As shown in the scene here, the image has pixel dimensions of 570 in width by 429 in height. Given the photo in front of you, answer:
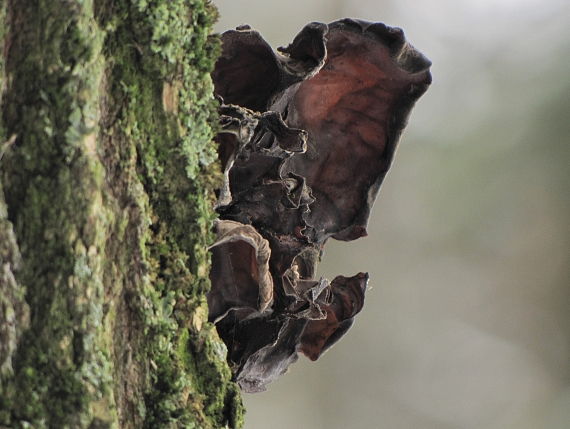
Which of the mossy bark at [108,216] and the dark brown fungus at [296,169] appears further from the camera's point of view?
the dark brown fungus at [296,169]

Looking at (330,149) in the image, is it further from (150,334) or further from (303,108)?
(150,334)

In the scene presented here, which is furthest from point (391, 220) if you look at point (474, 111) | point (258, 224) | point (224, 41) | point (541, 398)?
point (224, 41)

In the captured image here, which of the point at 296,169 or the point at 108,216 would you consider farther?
the point at 296,169

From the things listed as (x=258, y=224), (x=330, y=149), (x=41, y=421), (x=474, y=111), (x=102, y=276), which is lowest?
(x=41, y=421)

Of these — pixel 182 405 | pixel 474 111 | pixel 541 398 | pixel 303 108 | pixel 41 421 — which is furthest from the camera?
pixel 474 111
